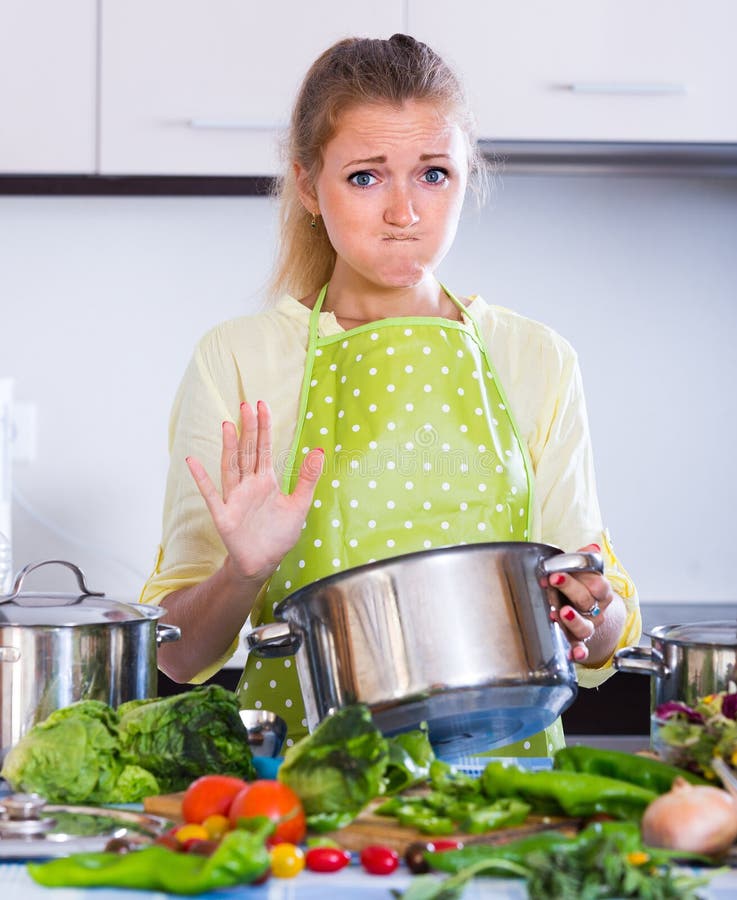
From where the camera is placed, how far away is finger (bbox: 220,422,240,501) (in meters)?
1.15

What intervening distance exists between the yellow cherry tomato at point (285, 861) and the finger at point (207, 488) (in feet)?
1.44

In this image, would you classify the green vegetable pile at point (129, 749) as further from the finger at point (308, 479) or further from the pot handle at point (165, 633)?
the finger at point (308, 479)

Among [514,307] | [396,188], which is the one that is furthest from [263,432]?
[514,307]

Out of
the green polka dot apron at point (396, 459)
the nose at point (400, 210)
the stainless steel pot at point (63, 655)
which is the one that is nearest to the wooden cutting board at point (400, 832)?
the stainless steel pot at point (63, 655)

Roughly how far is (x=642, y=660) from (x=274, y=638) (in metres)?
0.29

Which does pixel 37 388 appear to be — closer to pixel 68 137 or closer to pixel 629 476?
pixel 68 137

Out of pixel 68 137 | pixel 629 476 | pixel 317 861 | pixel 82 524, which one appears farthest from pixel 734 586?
pixel 317 861

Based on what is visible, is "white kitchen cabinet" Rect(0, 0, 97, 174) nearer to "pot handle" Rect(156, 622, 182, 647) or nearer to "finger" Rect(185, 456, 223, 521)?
"finger" Rect(185, 456, 223, 521)

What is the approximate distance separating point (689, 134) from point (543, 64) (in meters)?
0.27

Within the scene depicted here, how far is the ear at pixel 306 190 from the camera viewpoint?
56.6 inches

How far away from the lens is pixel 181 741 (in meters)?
0.94

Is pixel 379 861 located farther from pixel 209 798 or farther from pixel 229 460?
pixel 229 460

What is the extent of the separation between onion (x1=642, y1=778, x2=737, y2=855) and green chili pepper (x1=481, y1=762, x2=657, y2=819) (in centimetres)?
4

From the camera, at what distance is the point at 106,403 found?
243cm
